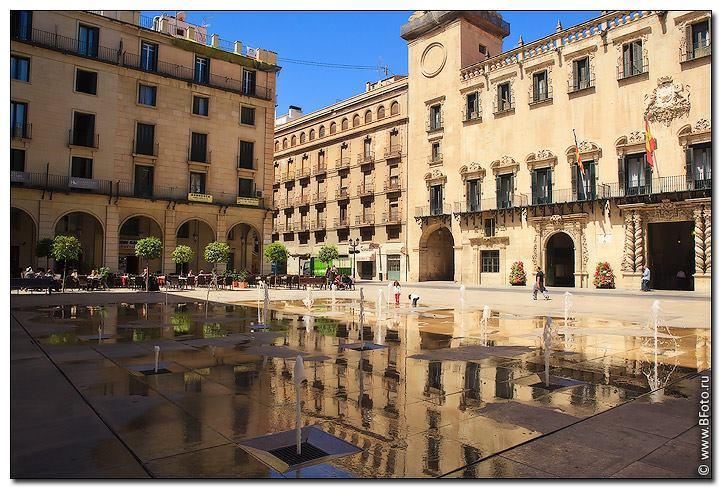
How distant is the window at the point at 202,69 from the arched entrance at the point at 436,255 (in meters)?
20.8

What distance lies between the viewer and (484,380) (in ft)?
21.1

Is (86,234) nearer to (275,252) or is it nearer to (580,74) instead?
(275,252)

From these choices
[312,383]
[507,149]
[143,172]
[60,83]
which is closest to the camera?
[312,383]

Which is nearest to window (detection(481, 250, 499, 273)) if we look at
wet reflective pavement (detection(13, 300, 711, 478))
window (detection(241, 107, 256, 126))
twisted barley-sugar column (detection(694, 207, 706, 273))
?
twisted barley-sugar column (detection(694, 207, 706, 273))

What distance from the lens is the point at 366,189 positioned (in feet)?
155

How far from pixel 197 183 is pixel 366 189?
55.2 ft

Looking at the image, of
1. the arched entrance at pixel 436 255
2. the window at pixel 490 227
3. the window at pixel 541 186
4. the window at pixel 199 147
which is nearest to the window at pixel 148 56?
the window at pixel 199 147

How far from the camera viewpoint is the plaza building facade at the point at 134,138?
1159 inches

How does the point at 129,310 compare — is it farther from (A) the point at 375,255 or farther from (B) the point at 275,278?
(A) the point at 375,255

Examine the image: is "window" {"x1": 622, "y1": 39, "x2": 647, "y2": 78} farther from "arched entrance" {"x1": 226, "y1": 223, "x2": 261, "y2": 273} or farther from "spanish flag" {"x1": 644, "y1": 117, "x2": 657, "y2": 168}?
"arched entrance" {"x1": 226, "y1": 223, "x2": 261, "y2": 273}

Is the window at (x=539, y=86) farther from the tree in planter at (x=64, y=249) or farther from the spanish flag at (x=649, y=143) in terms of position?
the tree in planter at (x=64, y=249)

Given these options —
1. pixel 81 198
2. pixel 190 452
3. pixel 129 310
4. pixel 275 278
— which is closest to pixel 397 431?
pixel 190 452

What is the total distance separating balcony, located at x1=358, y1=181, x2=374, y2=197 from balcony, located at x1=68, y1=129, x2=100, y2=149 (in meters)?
23.0

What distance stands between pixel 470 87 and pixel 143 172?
2460cm
